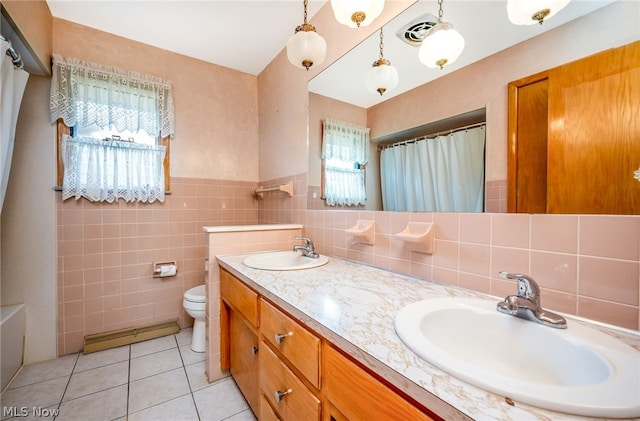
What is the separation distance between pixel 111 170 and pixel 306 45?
5.77 feet

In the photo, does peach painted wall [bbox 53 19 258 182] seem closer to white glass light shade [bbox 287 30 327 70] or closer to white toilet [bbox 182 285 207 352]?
white toilet [bbox 182 285 207 352]

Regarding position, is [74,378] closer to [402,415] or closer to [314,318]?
[314,318]

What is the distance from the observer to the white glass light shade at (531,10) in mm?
749

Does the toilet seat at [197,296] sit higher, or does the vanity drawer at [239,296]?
the vanity drawer at [239,296]

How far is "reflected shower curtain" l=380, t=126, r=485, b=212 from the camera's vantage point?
96 centimetres

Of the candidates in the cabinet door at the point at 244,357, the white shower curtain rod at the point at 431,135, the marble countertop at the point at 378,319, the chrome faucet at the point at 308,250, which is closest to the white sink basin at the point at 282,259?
the chrome faucet at the point at 308,250

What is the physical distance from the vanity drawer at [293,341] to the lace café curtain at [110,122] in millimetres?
1684

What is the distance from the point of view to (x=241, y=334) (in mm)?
1358

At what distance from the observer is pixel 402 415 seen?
49 cm

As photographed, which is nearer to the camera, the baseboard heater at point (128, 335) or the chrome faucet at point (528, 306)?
the chrome faucet at point (528, 306)

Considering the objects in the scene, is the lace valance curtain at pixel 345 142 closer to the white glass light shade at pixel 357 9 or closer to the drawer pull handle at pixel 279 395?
the white glass light shade at pixel 357 9

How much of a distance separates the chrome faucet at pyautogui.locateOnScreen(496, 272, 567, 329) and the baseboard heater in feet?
7.84

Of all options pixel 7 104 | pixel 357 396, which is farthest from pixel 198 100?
pixel 357 396

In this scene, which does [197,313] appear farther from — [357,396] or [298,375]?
[357,396]
